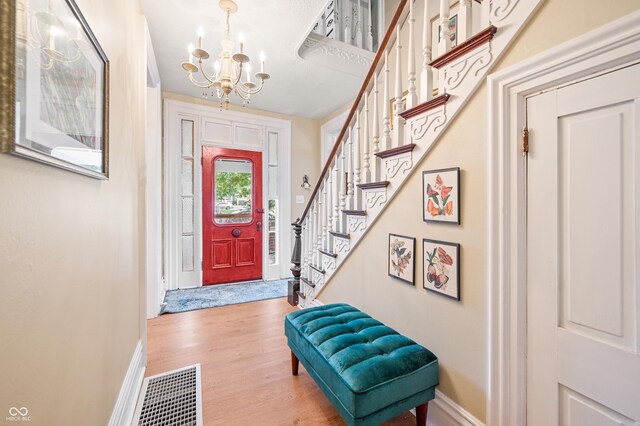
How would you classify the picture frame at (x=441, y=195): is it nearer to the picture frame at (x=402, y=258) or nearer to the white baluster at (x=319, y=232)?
the picture frame at (x=402, y=258)

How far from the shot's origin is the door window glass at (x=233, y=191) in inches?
162

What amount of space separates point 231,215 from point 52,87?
3.59 metres

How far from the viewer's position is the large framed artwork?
0.53 meters

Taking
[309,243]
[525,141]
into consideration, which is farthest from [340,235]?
[525,141]

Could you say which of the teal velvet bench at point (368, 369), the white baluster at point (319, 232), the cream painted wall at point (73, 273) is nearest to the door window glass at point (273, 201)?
the white baluster at point (319, 232)

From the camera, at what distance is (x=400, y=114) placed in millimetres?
1661

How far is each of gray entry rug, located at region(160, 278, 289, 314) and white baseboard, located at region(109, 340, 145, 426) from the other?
50.2 inches

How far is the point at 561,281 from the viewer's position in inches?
39.7

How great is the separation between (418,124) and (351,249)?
110 centimetres

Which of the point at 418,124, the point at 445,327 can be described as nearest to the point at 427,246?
the point at 445,327

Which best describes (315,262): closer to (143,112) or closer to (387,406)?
(387,406)

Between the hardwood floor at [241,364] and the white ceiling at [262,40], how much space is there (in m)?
2.80

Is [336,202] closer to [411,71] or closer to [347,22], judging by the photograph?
[411,71]

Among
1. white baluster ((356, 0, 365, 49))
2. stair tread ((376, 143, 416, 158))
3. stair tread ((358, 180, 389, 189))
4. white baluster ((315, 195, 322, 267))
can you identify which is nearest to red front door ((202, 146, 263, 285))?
white baluster ((315, 195, 322, 267))
